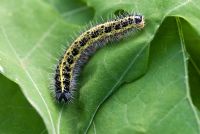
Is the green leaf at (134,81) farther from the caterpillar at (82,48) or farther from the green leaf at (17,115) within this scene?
the green leaf at (17,115)

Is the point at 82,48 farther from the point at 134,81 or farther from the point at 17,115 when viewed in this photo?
the point at 17,115

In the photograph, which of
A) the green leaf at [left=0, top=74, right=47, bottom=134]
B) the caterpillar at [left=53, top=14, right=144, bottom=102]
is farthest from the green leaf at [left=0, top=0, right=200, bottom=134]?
the green leaf at [left=0, top=74, right=47, bottom=134]

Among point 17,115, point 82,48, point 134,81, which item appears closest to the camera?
point 134,81

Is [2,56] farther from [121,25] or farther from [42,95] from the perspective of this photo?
[121,25]

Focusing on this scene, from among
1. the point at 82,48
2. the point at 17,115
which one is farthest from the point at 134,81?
the point at 17,115

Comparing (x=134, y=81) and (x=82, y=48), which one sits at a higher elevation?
(x=82, y=48)

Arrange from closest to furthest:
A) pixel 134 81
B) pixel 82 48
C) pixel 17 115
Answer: pixel 134 81 < pixel 17 115 < pixel 82 48
